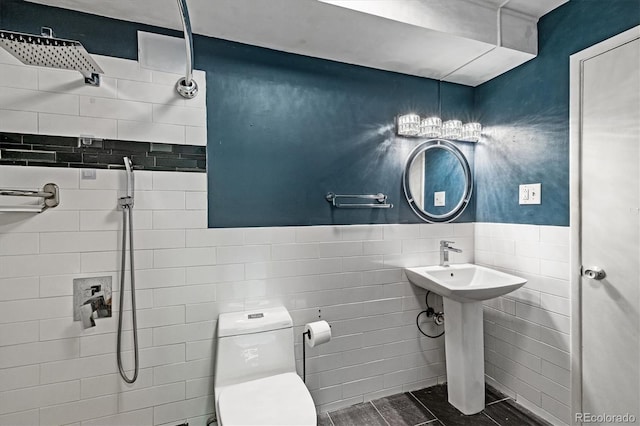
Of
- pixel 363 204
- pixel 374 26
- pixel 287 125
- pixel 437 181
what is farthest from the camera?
pixel 437 181

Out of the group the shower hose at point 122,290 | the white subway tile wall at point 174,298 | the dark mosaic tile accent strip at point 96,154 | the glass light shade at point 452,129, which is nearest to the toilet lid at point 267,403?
the white subway tile wall at point 174,298

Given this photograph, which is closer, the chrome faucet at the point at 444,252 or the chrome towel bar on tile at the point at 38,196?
the chrome towel bar on tile at the point at 38,196

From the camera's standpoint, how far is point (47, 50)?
1.15 metres

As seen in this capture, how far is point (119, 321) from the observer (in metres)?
1.54

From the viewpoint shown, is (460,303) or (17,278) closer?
(17,278)

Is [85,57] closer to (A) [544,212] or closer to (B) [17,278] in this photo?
(B) [17,278]

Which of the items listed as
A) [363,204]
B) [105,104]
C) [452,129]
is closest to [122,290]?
[105,104]

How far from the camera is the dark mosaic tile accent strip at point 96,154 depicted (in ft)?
4.64

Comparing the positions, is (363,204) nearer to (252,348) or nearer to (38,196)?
(252,348)

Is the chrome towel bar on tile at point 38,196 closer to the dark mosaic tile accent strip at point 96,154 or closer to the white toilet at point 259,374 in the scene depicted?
the dark mosaic tile accent strip at point 96,154

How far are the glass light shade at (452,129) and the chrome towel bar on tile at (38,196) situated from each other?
2.32 m

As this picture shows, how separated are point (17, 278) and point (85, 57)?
1051 mm

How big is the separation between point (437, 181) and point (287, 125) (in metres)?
1.18

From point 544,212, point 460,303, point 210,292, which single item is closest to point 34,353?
point 210,292
